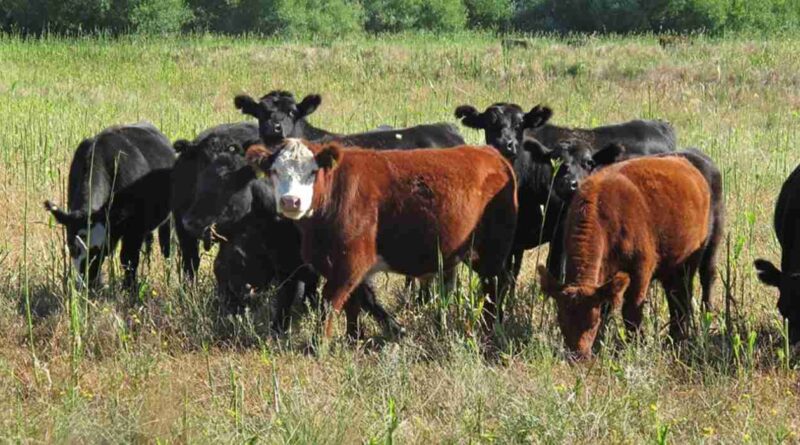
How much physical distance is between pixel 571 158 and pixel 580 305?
2.15 meters

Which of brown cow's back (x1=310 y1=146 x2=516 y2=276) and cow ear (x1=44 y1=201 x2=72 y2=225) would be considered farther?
cow ear (x1=44 y1=201 x2=72 y2=225)

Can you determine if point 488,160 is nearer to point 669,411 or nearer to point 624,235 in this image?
point 624,235

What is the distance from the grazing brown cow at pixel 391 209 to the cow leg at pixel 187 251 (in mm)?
1596

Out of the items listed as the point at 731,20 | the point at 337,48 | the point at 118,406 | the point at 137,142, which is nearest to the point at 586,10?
the point at 731,20

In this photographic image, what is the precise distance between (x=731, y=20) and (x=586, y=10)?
7.81 m

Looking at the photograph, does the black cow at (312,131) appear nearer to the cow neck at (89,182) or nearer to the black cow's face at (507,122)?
the black cow's face at (507,122)

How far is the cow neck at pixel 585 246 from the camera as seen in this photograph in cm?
666

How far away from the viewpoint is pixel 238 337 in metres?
7.35

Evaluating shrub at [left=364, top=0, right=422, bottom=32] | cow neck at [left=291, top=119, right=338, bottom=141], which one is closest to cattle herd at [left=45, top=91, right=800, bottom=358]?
cow neck at [left=291, top=119, right=338, bottom=141]

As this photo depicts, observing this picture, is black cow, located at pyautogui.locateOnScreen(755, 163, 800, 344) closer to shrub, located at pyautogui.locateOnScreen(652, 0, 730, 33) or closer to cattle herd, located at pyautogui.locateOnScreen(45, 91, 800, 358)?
cattle herd, located at pyautogui.locateOnScreen(45, 91, 800, 358)

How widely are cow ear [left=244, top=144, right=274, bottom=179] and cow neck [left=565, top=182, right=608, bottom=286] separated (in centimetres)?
189

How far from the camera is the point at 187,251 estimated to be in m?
8.79

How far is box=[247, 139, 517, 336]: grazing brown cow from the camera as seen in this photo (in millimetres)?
6938

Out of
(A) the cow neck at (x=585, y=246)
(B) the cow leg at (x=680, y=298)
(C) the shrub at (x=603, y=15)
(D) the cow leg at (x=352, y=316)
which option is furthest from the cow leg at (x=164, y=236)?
(C) the shrub at (x=603, y=15)
